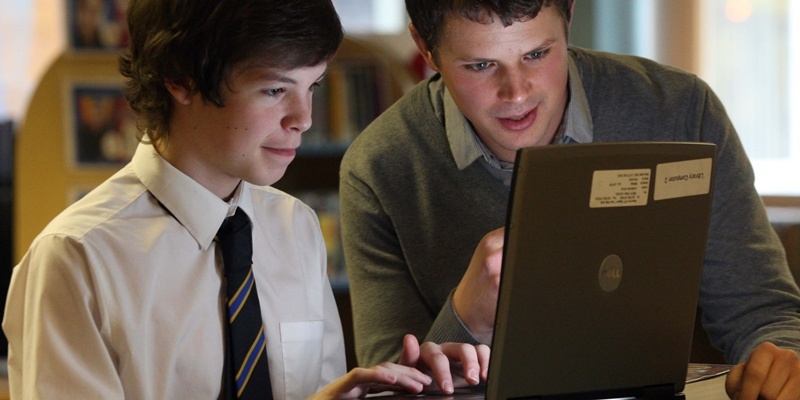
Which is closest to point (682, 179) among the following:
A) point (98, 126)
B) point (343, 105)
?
point (343, 105)

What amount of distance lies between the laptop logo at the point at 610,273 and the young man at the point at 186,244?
271mm

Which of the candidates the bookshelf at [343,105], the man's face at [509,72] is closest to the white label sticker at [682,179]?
the man's face at [509,72]

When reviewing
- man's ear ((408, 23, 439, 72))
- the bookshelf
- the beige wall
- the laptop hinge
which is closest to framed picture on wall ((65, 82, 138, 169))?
the beige wall

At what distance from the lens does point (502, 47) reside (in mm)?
1472

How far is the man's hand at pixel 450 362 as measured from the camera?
4.07ft

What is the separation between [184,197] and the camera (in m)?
1.36

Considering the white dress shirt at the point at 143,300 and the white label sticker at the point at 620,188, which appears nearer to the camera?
the white label sticker at the point at 620,188

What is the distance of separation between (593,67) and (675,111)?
0.16 metres

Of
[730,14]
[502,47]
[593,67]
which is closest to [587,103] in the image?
[593,67]

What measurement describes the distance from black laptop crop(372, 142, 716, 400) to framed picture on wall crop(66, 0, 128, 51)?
2.43 metres

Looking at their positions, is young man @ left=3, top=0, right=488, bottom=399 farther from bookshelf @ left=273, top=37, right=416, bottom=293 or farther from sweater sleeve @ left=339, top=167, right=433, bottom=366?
bookshelf @ left=273, top=37, right=416, bottom=293

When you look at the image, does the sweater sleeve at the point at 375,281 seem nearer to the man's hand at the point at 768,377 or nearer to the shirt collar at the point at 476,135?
the shirt collar at the point at 476,135

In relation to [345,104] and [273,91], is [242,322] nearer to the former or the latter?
[273,91]

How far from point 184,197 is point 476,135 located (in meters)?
0.54
